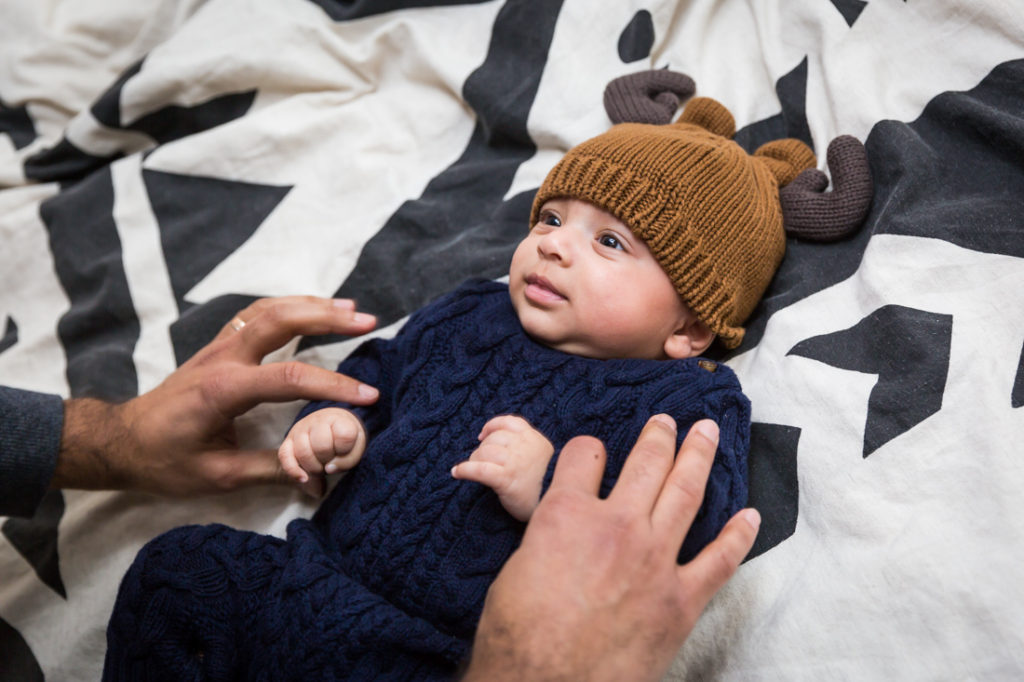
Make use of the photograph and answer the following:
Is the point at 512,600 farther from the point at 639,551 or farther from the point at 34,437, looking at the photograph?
the point at 34,437

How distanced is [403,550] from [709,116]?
2.83ft

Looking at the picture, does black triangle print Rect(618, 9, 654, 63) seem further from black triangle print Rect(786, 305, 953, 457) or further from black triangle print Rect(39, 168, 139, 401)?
black triangle print Rect(39, 168, 139, 401)

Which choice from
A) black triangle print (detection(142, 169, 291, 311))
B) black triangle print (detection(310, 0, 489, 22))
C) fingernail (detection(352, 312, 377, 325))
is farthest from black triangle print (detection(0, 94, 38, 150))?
fingernail (detection(352, 312, 377, 325))

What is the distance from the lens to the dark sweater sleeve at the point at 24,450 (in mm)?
1143

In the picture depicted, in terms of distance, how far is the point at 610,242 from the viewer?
42.3 inches

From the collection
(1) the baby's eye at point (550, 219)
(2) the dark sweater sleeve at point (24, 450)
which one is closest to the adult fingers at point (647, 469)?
(1) the baby's eye at point (550, 219)

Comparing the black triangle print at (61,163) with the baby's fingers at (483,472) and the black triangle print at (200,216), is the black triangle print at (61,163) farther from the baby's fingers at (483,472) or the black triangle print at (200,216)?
the baby's fingers at (483,472)

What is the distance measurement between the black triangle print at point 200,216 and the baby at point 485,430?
0.54m

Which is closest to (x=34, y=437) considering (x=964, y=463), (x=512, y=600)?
(x=512, y=600)

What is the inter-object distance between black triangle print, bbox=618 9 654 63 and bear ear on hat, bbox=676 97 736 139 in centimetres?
19

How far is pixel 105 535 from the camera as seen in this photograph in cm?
128

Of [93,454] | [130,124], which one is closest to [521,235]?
[93,454]

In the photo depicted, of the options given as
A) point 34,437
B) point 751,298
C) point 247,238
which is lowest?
point 34,437

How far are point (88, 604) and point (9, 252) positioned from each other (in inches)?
31.4
